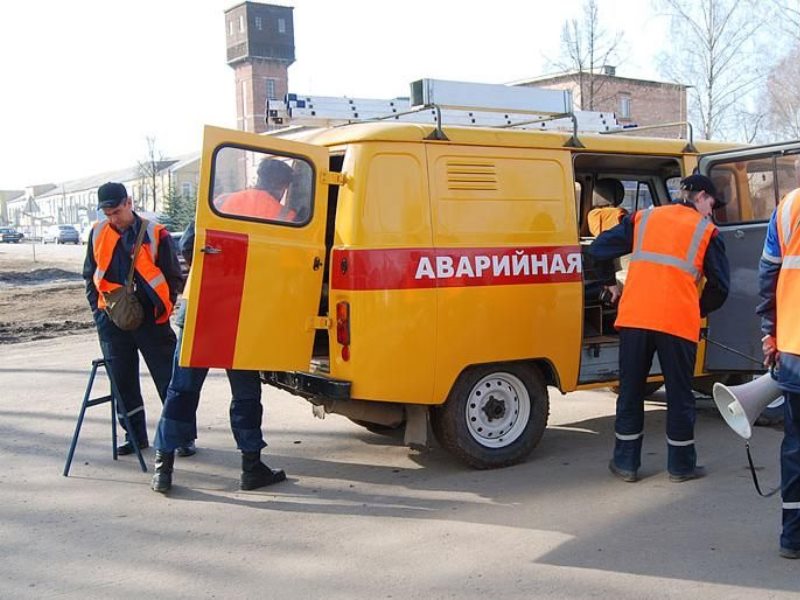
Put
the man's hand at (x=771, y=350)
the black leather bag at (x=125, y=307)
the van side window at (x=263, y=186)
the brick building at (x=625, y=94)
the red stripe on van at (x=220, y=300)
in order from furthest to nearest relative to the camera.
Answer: the brick building at (x=625, y=94) → the black leather bag at (x=125, y=307) → the van side window at (x=263, y=186) → the red stripe on van at (x=220, y=300) → the man's hand at (x=771, y=350)

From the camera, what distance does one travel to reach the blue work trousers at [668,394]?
5324 mm

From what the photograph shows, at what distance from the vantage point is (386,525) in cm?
485

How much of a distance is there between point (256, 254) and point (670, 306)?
8.63 feet

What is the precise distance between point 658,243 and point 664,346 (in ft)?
2.17

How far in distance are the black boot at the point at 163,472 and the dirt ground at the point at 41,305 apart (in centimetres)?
920

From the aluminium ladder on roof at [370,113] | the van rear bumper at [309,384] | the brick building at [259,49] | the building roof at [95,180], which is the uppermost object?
the brick building at [259,49]

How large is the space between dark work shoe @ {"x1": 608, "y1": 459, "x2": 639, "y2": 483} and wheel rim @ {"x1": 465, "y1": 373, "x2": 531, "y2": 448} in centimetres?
69

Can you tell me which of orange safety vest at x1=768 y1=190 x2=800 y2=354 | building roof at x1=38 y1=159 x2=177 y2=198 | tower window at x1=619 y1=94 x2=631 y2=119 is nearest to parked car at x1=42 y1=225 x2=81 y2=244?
building roof at x1=38 y1=159 x2=177 y2=198

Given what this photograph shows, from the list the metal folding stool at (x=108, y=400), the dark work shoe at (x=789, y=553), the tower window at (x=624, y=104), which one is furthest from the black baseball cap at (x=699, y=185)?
the tower window at (x=624, y=104)

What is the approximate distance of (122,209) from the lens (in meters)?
6.02

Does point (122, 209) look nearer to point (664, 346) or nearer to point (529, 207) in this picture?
point (529, 207)

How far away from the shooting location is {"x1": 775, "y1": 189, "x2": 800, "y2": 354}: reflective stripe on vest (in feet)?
13.3

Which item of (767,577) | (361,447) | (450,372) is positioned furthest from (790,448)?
(361,447)

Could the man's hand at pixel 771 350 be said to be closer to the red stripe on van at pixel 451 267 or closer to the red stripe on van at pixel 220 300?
the red stripe on van at pixel 451 267
